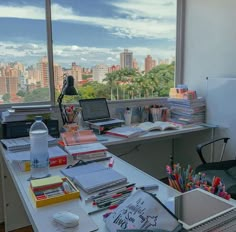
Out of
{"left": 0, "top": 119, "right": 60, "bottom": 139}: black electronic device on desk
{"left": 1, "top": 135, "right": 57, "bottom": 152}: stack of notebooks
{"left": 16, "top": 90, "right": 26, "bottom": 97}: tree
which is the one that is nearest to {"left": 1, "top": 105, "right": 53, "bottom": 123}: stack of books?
{"left": 0, "top": 119, "right": 60, "bottom": 139}: black electronic device on desk

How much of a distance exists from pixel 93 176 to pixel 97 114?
4.06 ft

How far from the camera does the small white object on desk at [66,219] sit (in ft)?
3.09

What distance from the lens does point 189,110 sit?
2.76m

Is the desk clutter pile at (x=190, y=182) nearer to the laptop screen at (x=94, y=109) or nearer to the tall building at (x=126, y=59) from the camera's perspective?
the laptop screen at (x=94, y=109)

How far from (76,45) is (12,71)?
0.63 m

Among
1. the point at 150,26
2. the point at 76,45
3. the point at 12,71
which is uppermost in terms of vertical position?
the point at 150,26

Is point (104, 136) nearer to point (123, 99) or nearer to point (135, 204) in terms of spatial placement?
point (123, 99)

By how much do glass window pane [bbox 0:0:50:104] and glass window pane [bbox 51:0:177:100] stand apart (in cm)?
14

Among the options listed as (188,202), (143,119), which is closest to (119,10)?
(143,119)

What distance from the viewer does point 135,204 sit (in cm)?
91

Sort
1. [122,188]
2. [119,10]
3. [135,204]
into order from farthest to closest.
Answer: [119,10]
[122,188]
[135,204]

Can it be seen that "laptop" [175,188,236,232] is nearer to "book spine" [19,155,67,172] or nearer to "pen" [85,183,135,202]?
"pen" [85,183,135,202]

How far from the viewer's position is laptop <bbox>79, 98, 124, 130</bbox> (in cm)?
241

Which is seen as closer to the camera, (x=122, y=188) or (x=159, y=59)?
(x=122, y=188)
